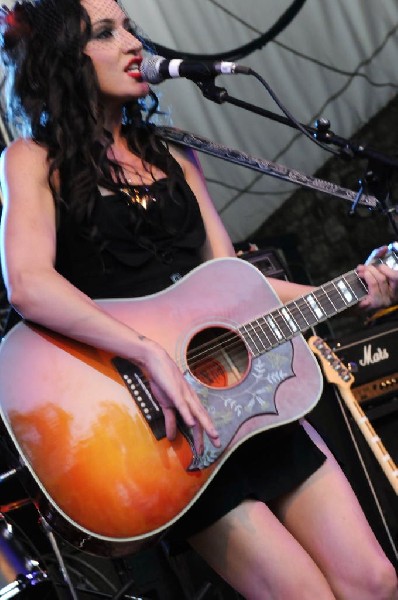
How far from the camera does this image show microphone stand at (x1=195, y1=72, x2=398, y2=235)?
84.3 inches

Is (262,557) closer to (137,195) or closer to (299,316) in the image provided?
(299,316)

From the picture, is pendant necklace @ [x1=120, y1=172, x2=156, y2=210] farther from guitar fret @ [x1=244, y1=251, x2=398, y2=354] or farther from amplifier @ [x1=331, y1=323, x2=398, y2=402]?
amplifier @ [x1=331, y1=323, x2=398, y2=402]

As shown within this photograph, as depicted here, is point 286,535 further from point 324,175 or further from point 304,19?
point 324,175

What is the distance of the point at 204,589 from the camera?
328cm

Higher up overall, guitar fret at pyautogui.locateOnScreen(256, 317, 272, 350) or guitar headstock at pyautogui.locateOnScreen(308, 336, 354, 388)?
guitar fret at pyautogui.locateOnScreen(256, 317, 272, 350)

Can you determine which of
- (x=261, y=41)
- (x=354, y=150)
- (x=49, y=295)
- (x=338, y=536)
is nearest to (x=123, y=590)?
(x=338, y=536)

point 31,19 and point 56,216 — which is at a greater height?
point 31,19

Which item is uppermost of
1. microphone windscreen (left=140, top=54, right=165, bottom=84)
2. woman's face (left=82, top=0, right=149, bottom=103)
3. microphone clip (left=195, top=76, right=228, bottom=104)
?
woman's face (left=82, top=0, right=149, bottom=103)

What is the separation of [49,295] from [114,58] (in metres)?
0.79

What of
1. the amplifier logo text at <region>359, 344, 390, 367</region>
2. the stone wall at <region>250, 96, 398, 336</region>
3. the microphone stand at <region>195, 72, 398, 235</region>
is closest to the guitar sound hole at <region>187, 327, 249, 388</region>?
the microphone stand at <region>195, 72, 398, 235</region>

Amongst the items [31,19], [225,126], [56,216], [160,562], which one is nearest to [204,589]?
[160,562]

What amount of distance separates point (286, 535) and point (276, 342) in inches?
19.5

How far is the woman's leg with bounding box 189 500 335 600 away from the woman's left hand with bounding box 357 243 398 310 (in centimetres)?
73

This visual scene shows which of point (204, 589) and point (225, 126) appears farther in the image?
point (225, 126)
